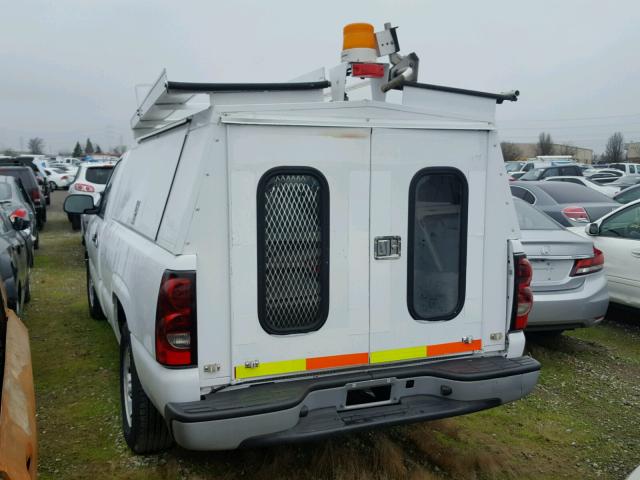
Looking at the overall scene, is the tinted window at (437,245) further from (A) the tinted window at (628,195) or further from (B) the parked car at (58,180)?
(B) the parked car at (58,180)

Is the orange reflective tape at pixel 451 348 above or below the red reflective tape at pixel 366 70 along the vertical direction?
below

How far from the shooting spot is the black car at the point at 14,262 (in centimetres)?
566

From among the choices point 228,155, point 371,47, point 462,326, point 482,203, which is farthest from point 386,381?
point 371,47

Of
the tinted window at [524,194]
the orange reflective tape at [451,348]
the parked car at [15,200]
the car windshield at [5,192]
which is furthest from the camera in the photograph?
the car windshield at [5,192]

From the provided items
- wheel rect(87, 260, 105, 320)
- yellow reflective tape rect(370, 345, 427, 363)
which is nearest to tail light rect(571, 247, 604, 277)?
yellow reflective tape rect(370, 345, 427, 363)

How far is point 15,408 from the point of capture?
8.36 feet

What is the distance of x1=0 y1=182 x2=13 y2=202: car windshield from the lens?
36.5ft

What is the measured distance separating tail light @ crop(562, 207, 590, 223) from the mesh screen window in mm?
7376

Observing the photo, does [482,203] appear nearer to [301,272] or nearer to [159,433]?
[301,272]

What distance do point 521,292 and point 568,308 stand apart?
202 centimetres

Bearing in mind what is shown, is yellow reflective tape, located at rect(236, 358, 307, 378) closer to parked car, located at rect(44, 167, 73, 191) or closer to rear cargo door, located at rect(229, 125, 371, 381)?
rear cargo door, located at rect(229, 125, 371, 381)

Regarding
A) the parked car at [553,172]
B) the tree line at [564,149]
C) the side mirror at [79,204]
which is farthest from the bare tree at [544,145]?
the side mirror at [79,204]

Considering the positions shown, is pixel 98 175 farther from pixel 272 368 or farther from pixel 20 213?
pixel 272 368

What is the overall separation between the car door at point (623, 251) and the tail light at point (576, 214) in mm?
2613
